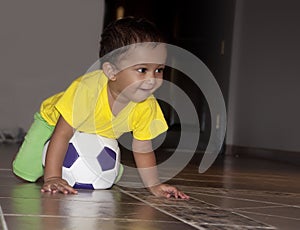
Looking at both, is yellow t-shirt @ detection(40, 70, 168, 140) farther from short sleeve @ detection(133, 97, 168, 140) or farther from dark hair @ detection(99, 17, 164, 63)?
dark hair @ detection(99, 17, 164, 63)

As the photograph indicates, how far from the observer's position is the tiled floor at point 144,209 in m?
1.22

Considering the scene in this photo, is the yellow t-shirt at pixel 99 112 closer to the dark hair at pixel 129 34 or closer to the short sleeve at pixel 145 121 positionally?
the short sleeve at pixel 145 121

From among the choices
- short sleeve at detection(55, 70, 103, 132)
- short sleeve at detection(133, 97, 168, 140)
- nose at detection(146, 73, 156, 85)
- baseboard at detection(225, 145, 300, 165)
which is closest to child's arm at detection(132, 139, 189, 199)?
short sleeve at detection(133, 97, 168, 140)

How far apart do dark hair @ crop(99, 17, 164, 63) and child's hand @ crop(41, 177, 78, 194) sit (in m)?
0.37

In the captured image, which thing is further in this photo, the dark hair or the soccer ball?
the soccer ball

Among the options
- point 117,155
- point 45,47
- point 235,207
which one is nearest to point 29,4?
point 45,47

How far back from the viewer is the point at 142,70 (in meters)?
1.75

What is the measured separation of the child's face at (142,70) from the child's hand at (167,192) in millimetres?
253

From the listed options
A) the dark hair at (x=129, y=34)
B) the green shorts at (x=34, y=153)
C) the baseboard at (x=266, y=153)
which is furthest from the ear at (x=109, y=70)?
the baseboard at (x=266, y=153)

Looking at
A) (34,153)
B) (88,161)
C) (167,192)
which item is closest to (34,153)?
(34,153)

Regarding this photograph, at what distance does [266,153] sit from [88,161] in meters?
3.21

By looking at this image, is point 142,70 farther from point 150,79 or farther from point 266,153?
point 266,153

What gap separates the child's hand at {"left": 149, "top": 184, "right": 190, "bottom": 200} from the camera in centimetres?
181

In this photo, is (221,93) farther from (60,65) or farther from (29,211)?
(29,211)
